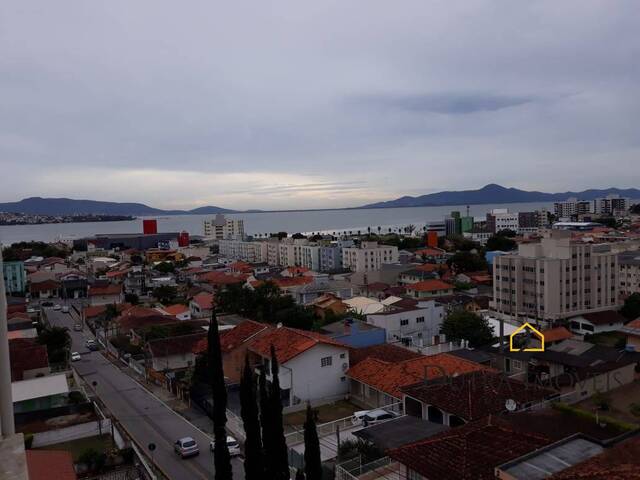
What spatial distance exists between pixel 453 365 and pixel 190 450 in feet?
26.7

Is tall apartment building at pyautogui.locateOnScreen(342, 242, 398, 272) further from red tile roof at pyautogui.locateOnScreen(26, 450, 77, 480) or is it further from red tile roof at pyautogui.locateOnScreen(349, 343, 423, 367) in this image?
red tile roof at pyautogui.locateOnScreen(26, 450, 77, 480)

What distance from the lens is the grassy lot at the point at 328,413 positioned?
15.3 meters

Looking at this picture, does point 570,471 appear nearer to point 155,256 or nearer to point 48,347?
point 48,347

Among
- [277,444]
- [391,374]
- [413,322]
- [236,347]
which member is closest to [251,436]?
[277,444]

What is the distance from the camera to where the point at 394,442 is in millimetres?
10281

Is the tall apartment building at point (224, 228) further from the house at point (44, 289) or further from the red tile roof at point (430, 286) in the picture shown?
the red tile roof at point (430, 286)

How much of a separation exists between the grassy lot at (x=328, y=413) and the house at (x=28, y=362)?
33.5 feet

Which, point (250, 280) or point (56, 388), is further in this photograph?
point (250, 280)

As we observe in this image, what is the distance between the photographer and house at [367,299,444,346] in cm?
2355

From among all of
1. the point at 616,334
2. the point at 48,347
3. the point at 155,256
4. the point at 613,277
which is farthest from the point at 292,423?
the point at 155,256

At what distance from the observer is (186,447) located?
527 inches

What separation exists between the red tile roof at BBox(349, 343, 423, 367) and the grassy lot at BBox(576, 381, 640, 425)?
5584 millimetres

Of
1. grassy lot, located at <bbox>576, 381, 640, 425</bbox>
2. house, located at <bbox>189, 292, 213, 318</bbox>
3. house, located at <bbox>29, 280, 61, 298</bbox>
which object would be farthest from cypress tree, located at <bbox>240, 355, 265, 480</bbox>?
house, located at <bbox>29, 280, 61, 298</bbox>

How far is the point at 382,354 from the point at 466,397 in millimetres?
5842
